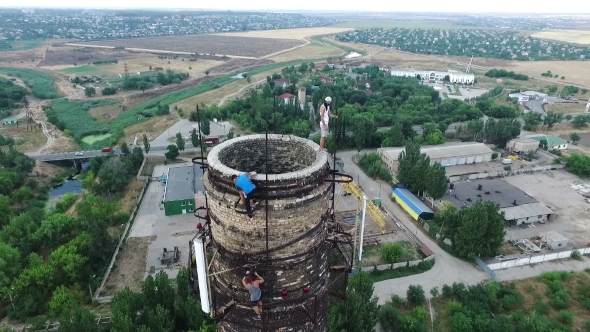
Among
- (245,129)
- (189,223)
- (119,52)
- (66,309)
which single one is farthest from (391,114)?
(119,52)

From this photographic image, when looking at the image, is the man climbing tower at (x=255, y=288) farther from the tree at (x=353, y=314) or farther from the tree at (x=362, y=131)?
Answer: the tree at (x=362, y=131)

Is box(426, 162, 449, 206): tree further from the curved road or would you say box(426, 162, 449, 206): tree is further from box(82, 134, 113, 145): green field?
box(82, 134, 113, 145): green field

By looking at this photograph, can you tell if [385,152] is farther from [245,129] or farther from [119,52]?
[119,52]

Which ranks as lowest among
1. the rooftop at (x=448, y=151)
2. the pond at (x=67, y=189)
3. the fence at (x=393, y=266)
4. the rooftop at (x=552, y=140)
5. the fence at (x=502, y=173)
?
the pond at (x=67, y=189)

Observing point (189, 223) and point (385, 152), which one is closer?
point (189, 223)

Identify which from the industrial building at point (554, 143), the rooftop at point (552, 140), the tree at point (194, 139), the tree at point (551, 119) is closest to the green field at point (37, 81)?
the tree at point (194, 139)

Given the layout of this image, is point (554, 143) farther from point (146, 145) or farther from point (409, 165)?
point (146, 145)

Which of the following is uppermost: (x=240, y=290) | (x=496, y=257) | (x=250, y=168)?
(x=250, y=168)
